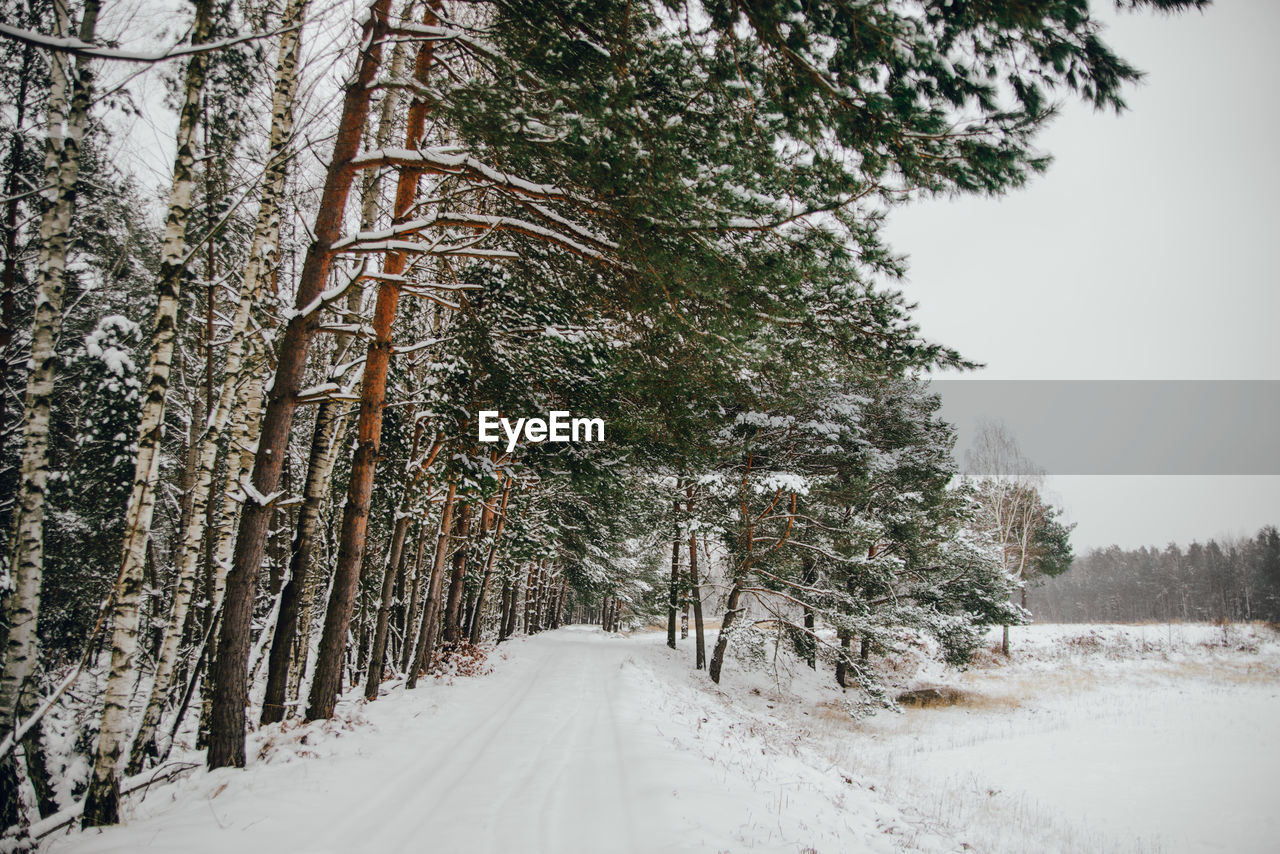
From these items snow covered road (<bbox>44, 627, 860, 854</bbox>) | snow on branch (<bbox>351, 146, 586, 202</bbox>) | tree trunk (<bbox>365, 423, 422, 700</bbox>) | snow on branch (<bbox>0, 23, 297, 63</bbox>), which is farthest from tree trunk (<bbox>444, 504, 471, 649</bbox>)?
snow on branch (<bbox>0, 23, 297, 63</bbox>)

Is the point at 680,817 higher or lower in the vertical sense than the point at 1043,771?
higher

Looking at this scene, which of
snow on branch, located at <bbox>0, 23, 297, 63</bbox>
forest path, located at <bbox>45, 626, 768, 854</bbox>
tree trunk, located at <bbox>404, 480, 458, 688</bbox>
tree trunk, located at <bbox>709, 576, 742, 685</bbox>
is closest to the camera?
snow on branch, located at <bbox>0, 23, 297, 63</bbox>

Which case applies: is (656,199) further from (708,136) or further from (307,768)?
(307,768)

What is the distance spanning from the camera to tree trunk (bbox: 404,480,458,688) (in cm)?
1132

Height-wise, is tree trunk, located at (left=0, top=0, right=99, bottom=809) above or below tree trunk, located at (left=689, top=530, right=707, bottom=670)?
above

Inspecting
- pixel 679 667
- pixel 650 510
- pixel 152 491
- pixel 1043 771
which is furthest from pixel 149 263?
pixel 1043 771

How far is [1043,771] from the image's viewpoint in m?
10.4

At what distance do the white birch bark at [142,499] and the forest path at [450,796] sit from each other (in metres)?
0.37

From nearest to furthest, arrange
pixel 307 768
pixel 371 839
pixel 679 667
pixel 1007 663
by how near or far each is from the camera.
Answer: pixel 371 839
pixel 307 768
pixel 679 667
pixel 1007 663

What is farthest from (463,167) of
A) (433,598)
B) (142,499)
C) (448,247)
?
(433,598)

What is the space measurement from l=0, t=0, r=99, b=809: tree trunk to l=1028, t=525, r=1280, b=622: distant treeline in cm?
6717

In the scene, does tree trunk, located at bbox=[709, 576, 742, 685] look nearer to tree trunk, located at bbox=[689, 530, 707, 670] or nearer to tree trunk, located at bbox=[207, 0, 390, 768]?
tree trunk, located at bbox=[689, 530, 707, 670]

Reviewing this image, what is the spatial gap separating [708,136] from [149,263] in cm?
1221

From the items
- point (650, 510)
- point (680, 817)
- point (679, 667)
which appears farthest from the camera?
point (679, 667)
